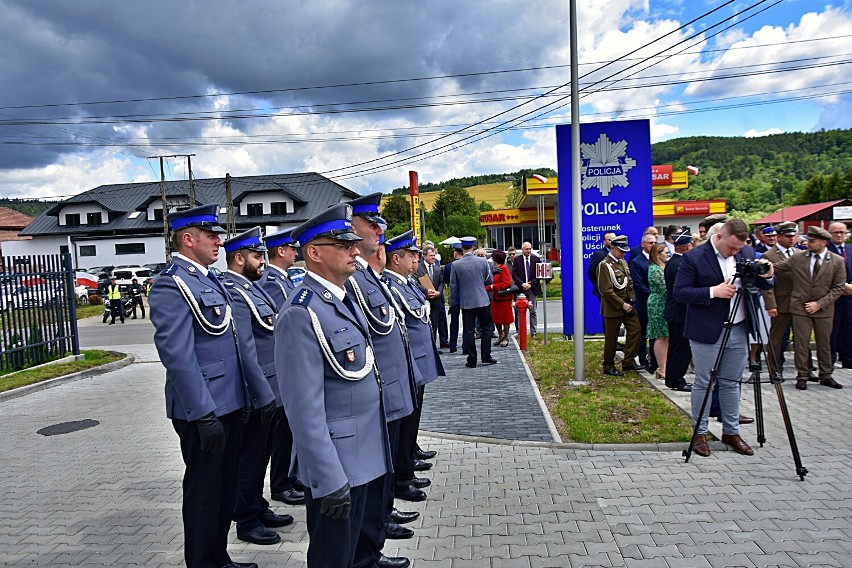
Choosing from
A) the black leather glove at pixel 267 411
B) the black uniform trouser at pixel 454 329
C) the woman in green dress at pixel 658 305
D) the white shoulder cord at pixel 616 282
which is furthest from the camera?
the black uniform trouser at pixel 454 329

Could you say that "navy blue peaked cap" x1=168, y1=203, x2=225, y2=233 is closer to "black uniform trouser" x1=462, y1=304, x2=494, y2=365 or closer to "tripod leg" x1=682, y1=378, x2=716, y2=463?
"tripod leg" x1=682, y1=378, x2=716, y2=463

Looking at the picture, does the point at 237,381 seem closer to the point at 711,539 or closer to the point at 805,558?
the point at 711,539

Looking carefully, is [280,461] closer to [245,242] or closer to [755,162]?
[245,242]

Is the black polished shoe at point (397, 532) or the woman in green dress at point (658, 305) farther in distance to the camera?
the woman in green dress at point (658, 305)

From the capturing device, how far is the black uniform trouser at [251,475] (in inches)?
180

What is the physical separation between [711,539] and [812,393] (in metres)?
5.08

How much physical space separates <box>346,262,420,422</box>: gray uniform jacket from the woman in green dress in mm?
5634

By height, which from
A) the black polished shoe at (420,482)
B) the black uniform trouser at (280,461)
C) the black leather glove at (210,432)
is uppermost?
the black leather glove at (210,432)

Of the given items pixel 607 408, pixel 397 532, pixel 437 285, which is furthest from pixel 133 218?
pixel 397 532

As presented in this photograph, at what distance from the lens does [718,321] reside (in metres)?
5.96

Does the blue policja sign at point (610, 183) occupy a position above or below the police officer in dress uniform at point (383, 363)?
above

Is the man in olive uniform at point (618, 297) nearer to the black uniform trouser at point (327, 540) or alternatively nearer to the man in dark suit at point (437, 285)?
the man in dark suit at point (437, 285)

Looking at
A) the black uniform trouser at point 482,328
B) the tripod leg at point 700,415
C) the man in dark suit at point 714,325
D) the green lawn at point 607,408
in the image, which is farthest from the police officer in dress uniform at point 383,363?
the black uniform trouser at point 482,328

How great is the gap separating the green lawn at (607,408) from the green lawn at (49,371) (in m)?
8.68
